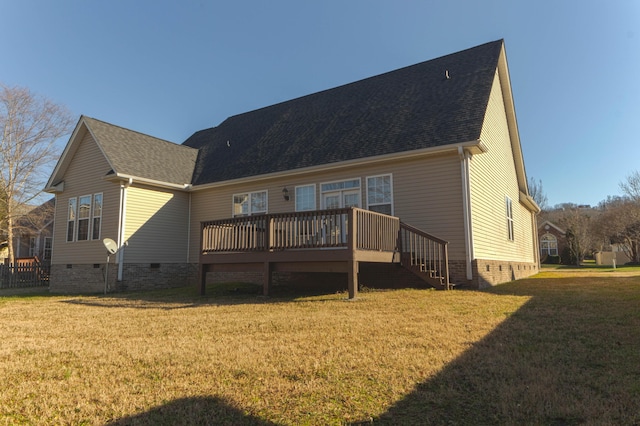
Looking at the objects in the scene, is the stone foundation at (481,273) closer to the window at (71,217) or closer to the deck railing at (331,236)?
the deck railing at (331,236)

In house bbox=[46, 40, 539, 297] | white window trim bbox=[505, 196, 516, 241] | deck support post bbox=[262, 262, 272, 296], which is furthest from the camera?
white window trim bbox=[505, 196, 516, 241]

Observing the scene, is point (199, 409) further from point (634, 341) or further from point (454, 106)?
point (454, 106)

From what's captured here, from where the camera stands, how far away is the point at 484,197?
12.2m

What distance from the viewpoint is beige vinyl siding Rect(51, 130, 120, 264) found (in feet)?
46.9

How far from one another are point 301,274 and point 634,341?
957cm

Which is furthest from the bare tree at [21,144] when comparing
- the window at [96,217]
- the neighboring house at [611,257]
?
the neighboring house at [611,257]

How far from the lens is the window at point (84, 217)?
1520 centimetres

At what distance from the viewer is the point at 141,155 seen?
15555 mm

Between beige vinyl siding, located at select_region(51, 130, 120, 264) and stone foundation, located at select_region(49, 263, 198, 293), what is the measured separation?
0.38 meters

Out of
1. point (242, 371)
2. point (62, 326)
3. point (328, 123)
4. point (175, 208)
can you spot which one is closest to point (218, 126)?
point (175, 208)

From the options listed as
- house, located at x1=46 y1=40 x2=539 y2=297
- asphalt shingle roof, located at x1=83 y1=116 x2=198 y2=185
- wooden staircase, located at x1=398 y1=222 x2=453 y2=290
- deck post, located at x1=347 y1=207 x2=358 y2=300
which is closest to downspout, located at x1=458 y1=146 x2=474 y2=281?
house, located at x1=46 y1=40 x2=539 y2=297

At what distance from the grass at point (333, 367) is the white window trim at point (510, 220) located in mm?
8524

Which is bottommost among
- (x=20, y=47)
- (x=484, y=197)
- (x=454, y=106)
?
(x=484, y=197)

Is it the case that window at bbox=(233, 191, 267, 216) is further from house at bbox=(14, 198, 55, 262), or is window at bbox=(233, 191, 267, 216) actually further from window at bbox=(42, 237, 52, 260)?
window at bbox=(42, 237, 52, 260)
